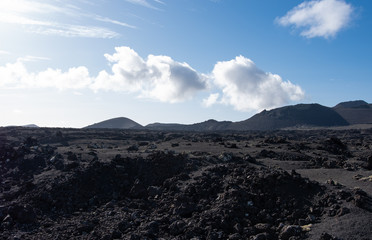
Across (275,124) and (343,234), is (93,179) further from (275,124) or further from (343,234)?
(275,124)

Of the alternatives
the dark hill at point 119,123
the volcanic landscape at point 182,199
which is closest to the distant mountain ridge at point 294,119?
the dark hill at point 119,123

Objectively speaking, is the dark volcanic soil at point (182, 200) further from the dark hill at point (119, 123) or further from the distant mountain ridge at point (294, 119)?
the dark hill at point (119, 123)

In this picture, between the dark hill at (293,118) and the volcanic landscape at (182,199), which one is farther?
the dark hill at (293,118)

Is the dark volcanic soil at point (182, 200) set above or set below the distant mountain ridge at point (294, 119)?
below

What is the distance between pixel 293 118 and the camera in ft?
388

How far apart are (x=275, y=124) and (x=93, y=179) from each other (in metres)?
105

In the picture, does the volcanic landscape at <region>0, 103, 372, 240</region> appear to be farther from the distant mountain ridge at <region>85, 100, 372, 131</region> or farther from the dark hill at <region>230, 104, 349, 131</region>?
the dark hill at <region>230, 104, 349, 131</region>

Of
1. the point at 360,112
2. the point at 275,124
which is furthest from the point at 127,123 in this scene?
the point at 360,112

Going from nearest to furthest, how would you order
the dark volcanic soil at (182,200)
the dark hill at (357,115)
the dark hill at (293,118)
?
the dark volcanic soil at (182,200), the dark hill at (357,115), the dark hill at (293,118)

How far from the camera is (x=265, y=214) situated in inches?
421

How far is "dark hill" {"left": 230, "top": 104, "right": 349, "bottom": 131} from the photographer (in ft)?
367

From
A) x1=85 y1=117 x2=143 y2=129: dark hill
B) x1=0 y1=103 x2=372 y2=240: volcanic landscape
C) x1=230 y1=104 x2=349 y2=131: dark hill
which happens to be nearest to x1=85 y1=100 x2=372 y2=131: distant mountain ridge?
x1=230 y1=104 x2=349 y2=131: dark hill

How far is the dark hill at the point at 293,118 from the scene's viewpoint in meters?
112

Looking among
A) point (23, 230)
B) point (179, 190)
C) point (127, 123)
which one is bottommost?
point (23, 230)
